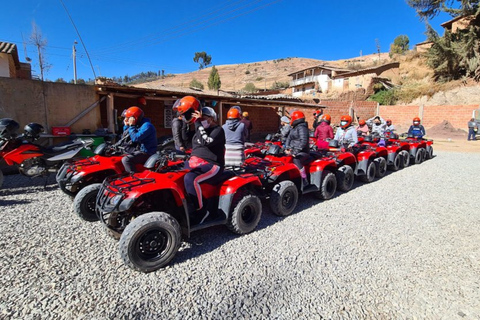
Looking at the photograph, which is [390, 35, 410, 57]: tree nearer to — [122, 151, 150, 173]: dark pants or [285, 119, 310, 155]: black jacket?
[285, 119, 310, 155]: black jacket

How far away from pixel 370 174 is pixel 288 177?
3.58 m

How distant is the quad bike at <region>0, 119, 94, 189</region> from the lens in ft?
18.5

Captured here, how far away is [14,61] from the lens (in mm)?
20391

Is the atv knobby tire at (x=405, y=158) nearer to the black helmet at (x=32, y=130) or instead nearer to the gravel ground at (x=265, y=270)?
the gravel ground at (x=265, y=270)

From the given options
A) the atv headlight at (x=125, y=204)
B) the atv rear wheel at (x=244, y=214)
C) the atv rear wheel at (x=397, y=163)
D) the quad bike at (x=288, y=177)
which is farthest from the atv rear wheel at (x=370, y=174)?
the atv headlight at (x=125, y=204)

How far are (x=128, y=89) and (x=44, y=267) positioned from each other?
296 inches

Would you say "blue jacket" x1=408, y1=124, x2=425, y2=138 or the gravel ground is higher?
"blue jacket" x1=408, y1=124, x2=425, y2=138

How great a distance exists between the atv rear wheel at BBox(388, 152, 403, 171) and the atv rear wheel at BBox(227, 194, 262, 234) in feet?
22.0

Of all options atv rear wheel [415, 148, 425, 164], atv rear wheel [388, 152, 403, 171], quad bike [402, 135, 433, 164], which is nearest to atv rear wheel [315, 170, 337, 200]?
atv rear wheel [388, 152, 403, 171]

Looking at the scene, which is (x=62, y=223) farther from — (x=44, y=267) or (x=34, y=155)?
(x=34, y=155)

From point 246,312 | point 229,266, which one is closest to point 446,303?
point 246,312

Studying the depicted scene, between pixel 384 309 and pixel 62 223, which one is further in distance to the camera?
pixel 62 223

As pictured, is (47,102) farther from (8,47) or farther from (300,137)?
(8,47)

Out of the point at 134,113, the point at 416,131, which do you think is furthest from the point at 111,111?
the point at 416,131
